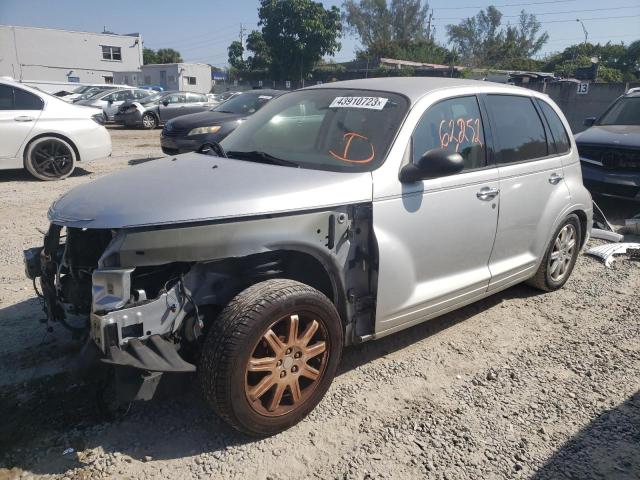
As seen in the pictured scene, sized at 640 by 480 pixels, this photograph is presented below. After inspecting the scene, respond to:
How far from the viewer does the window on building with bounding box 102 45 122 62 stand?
2077 inches

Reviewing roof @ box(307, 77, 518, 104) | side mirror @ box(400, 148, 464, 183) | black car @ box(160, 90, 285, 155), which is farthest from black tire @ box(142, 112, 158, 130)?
side mirror @ box(400, 148, 464, 183)

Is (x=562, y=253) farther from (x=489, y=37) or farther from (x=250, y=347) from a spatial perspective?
(x=489, y=37)

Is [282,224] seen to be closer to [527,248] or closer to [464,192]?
[464,192]

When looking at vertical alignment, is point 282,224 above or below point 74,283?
above

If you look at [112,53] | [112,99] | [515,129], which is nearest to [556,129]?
[515,129]

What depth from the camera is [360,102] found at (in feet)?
11.7

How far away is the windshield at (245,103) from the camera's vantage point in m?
11.0

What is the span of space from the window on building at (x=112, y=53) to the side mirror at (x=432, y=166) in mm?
57026

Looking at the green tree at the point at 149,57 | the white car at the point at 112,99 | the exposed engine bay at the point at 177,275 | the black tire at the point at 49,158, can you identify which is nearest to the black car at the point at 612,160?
the exposed engine bay at the point at 177,275

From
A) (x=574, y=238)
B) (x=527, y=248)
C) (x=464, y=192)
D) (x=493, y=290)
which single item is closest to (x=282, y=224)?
(x=464, y=192)

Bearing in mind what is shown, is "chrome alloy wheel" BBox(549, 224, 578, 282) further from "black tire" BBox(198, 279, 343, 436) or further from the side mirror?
"black tire" BBox(198, 279, 343, 436)

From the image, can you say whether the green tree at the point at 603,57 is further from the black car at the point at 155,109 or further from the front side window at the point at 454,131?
the front side window at the point at 454,131

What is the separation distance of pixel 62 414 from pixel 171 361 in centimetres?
95

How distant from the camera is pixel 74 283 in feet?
9.20
